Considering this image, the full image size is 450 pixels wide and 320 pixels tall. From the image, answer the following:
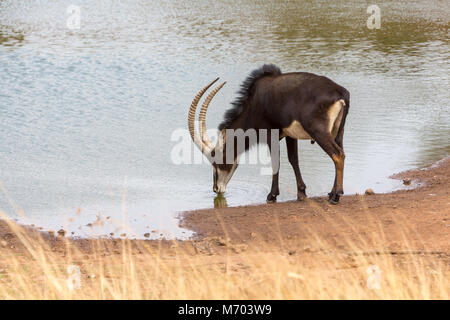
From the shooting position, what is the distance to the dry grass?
4859 millimetres

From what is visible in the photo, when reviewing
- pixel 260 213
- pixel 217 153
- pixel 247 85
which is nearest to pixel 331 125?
pixel 247 85

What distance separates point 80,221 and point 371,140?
15.5 feet

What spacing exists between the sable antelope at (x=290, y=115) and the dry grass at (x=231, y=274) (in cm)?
157

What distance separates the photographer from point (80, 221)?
817 centimetres

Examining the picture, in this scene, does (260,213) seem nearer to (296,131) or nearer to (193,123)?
(296,131)

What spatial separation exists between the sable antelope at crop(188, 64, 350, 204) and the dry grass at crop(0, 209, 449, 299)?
1573mm

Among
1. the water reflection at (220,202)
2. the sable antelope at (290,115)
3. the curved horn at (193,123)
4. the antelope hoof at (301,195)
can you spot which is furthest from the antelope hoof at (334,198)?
the curved horn at (193,123)

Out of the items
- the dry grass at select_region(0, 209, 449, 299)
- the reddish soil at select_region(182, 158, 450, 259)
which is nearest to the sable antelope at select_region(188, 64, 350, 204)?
the reddish soil at select_region(182, 158, 450, 259)

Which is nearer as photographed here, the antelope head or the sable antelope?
the sable antelope

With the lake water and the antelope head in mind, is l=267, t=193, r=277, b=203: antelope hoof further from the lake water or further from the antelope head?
the antelope head

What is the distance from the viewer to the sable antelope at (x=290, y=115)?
8148mm

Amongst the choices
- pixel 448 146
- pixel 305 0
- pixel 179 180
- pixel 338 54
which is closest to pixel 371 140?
pixel 448 146

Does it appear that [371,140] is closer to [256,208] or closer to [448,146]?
[448,146]

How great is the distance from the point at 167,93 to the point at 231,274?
8986 mm
